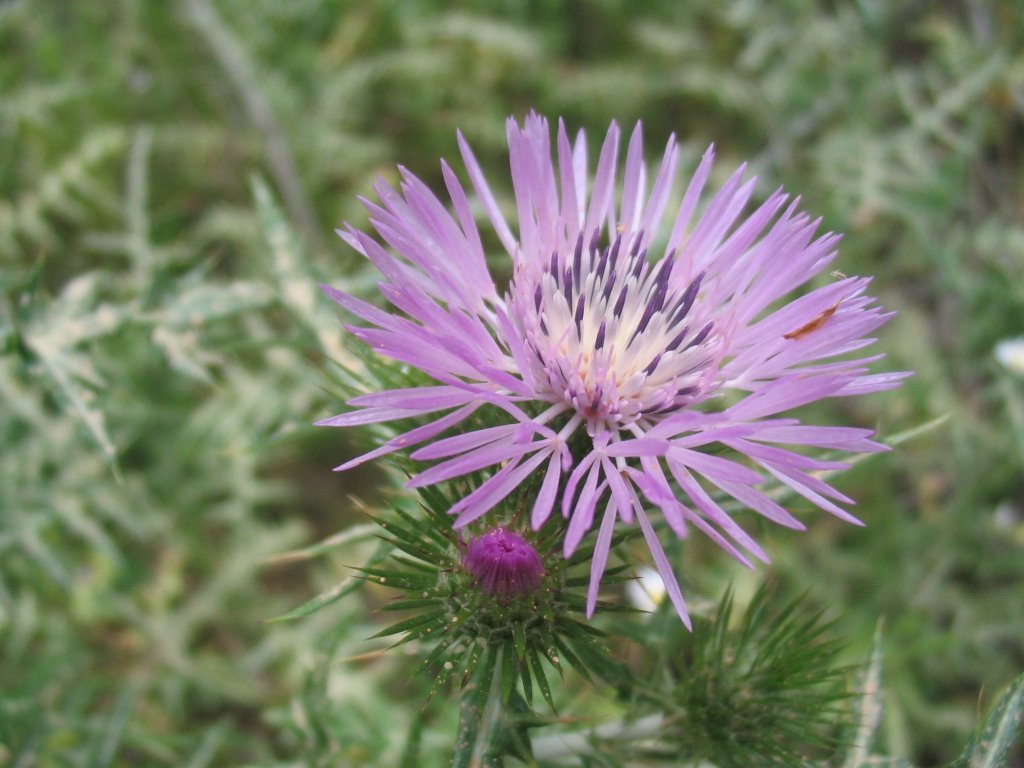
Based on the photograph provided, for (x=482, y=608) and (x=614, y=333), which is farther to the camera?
(x=614, y=333)

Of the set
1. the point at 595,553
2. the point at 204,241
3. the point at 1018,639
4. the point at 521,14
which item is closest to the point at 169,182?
the point at 204,241

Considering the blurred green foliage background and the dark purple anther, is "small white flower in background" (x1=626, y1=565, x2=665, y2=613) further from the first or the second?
the dark purple anther

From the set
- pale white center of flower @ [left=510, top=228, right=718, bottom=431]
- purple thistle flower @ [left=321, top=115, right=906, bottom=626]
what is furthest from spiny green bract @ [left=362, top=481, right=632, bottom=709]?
pale white center of flower @ [left=510, top=228, right=718, bottom=431]

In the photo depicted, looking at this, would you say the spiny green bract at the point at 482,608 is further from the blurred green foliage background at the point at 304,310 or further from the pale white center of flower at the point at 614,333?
the blurred green foliage background at the point at 304,310

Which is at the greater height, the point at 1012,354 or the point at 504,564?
the point at 1012,354

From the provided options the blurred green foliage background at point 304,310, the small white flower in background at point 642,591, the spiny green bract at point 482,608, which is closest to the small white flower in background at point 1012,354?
the blurred green foliage background at point 304,310

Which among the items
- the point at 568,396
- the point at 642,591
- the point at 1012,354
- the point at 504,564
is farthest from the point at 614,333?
the point at 1012,354

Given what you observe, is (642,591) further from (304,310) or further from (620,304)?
(304,310)

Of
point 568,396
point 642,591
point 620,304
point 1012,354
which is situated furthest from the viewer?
point 1012,354
